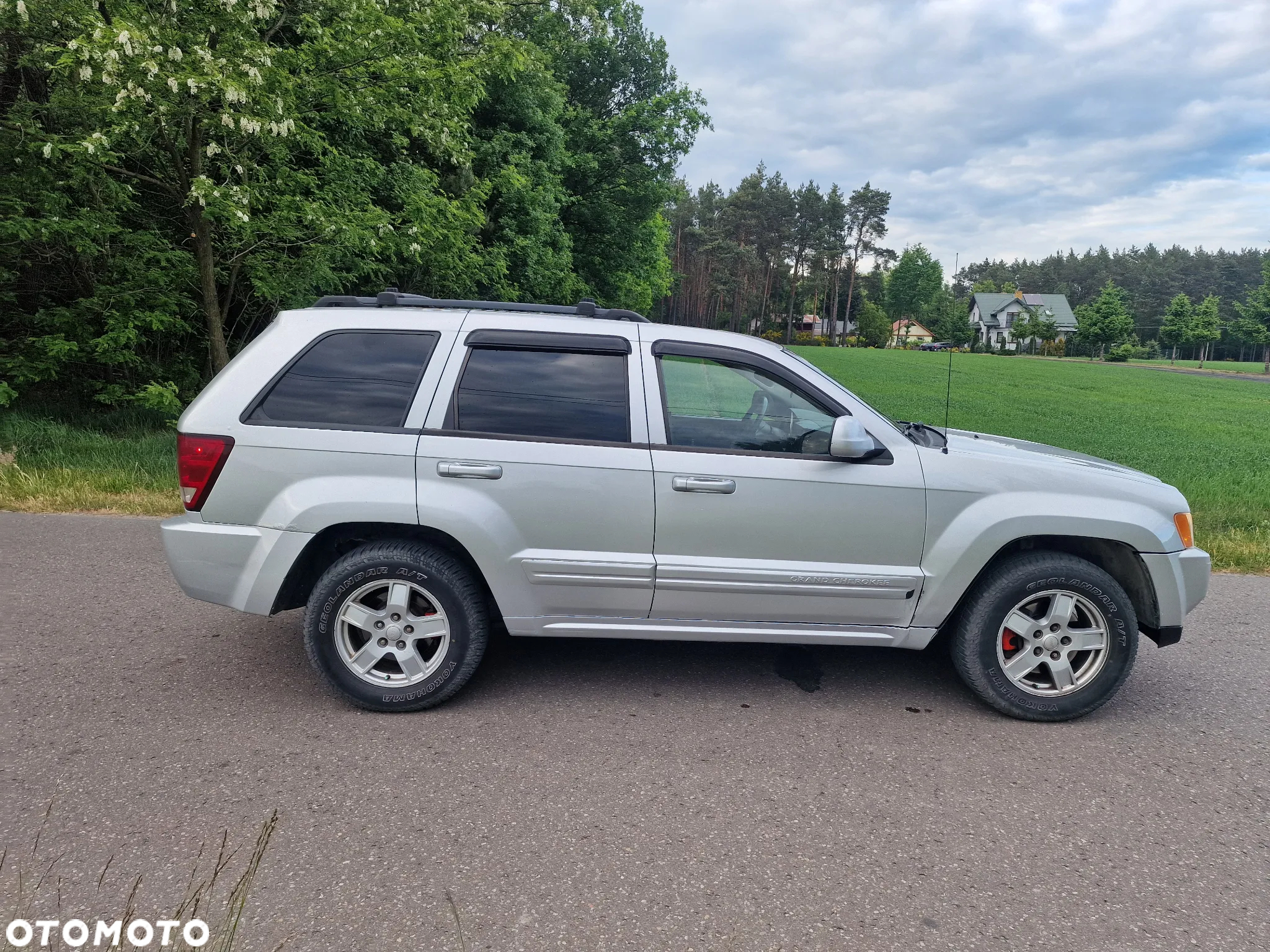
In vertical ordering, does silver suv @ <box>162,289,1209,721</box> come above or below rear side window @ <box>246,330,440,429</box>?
below

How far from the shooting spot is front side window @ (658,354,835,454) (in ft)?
12.6

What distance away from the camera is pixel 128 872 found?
8.32 feet

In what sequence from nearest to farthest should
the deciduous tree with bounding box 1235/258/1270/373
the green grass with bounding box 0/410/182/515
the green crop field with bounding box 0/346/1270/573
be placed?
the green grass with bounding box 0/410/182/515, the green crop field with bounding box 0/346/1270/573, the deciduous tree with bounding box 1235/258/1270/373

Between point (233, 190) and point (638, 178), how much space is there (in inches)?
967

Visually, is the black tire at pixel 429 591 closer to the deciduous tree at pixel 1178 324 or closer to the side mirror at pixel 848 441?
the side mirror at pixel 848 441

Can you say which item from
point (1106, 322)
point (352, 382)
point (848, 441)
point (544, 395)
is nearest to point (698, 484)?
point (848, 441)

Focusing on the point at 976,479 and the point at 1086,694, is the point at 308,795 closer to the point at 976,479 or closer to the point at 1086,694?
the point at 976,479

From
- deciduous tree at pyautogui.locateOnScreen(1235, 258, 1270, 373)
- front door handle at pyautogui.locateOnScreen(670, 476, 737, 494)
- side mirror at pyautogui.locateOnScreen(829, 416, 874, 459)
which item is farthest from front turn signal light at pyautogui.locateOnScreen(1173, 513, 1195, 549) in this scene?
deciduous tree at pyautogui.locateOnScreen(1235, 258, 1270, 373)

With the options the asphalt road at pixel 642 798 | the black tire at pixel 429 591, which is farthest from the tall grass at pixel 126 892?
the black tire at pixel 429 591

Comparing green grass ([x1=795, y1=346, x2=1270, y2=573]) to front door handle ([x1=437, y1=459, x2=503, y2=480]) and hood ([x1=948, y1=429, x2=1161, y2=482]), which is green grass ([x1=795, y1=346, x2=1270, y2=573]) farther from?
front door handle ([x1=437, y1=459, x2=503, y2=480])

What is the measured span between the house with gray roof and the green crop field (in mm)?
30757

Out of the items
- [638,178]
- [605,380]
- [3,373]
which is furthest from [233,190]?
[638,178]

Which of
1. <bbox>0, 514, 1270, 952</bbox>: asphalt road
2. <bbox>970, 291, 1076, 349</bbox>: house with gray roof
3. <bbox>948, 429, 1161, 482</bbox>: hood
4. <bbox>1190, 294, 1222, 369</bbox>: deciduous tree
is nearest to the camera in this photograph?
<bbox>0, 514, 1270, 952</bbox>: asphalt road

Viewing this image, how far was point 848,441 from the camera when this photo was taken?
362 centimetres
